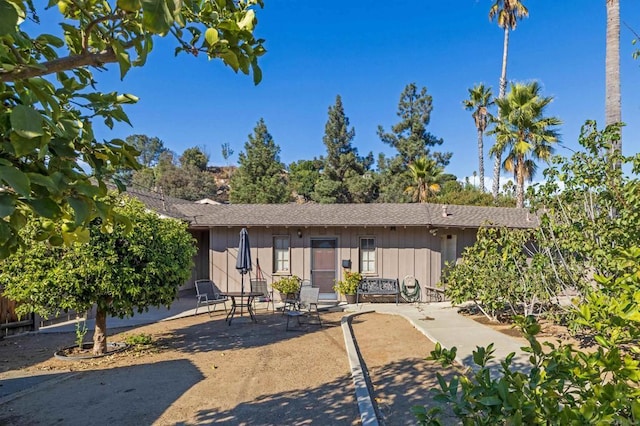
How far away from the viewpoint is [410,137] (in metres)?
36.4

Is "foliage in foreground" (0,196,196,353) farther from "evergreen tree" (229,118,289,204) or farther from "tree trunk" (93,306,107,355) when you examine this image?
"evergreen tree" (229,118,289,204)

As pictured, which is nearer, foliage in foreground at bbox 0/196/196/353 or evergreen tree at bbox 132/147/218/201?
foliage in foreground at bbox 0/196/196/353

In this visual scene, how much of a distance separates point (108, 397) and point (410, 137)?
3471 cm

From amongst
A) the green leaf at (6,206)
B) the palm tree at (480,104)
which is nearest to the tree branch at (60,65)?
the green leaf at (6,206)

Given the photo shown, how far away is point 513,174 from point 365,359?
1800 cm

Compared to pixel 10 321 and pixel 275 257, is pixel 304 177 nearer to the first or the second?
pixel 275 257

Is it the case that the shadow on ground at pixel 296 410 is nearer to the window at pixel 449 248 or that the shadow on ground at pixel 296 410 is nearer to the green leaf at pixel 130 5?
the green leaf at pixel 130 5

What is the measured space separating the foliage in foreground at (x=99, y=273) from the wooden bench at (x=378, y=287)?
7.43 m

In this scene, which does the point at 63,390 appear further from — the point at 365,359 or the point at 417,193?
the point at 417,193

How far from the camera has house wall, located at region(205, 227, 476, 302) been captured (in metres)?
13.7

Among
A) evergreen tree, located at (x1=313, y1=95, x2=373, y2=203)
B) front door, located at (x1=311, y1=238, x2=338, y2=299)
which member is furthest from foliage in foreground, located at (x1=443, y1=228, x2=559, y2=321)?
evergreen tree, located at (x1=313, y1=95, x2=373, y2=203)

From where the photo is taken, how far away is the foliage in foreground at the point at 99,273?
630 cm

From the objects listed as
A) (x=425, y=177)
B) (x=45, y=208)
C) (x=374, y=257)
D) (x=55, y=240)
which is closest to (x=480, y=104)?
(x=425, y=177)

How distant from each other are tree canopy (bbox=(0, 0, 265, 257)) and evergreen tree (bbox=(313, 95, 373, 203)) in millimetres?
33328
